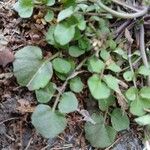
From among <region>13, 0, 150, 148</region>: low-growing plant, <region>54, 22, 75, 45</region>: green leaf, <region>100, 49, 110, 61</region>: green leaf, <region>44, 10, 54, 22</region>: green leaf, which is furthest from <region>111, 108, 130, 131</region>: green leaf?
<region>44, 10, 54, 22</region>: green leaf

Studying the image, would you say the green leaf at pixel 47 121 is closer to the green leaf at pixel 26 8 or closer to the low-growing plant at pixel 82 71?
the low-growing plant at pixel 82 71

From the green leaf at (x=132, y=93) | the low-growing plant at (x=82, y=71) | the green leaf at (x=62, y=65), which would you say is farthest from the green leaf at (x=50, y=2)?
the green leaf at (x=132, y=93)

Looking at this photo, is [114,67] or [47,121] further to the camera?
[114,67]

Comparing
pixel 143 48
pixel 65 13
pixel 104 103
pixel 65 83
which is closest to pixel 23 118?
pixel 65 83

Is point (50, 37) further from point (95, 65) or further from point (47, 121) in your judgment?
point (47, 121)

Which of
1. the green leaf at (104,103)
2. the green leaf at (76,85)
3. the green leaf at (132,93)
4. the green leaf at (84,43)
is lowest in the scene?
the green leaf at (104,103)

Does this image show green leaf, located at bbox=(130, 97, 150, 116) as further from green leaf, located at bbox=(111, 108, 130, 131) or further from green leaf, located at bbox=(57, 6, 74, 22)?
green leaf, located at bbox=(57, 6, 74, 22)

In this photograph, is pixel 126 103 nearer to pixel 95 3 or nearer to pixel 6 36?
pixel 95 3

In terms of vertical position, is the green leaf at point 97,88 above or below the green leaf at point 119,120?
above

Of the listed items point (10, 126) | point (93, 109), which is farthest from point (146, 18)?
point (10, 126)
